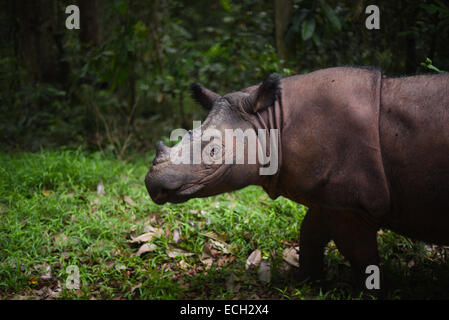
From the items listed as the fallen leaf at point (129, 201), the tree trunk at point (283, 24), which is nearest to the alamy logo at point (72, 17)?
the tree trunk at point (283, 24)

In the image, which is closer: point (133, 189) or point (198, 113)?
point (133, 189)

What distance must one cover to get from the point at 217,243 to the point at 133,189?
1.66 meters

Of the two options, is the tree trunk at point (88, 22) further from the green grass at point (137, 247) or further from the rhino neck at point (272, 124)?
the rhino neck at point (272, 124)

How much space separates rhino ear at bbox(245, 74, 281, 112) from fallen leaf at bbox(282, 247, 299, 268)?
1568 mm

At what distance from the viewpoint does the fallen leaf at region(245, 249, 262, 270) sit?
4047 mm

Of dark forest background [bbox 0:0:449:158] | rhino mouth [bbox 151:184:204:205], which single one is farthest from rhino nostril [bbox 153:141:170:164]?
dark forest background [bbox 0:0:449:158]

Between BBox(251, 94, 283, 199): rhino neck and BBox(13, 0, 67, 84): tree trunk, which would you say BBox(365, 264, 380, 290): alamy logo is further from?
BBox(13, 0, 67, 84): tree trunk

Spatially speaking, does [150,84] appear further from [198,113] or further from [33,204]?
[33,204]

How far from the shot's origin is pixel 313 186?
9.83ft

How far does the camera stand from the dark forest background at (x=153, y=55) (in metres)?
6.35

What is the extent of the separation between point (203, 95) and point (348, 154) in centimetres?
120

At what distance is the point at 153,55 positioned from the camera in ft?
25.2

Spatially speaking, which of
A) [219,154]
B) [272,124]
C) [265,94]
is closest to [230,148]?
[219,154]
